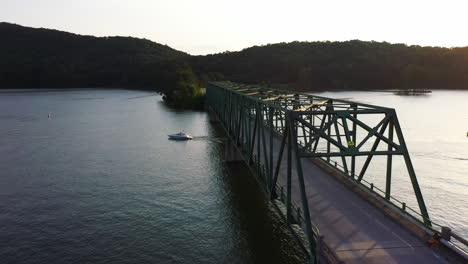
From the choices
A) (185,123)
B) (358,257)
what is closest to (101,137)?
(185,123)

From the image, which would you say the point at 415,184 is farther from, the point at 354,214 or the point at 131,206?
the point at 131,206

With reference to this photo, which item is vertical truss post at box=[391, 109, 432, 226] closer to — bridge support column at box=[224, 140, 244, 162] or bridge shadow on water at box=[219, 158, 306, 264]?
bridge shadow on water at box=[219, 158, 306, 264]

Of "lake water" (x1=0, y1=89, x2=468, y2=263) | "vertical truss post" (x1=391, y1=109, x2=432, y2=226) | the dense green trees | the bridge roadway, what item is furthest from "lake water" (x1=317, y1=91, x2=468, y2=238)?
the dense green trees

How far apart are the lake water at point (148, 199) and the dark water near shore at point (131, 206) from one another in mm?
122

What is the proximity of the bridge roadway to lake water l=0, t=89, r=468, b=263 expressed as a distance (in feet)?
28.4

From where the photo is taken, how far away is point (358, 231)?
21.5 m

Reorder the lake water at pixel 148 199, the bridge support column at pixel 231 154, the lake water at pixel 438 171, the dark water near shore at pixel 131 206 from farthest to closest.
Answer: the bridge support column at pixel 231 154, the lake water at pixel 438 171, the lake water at pixel 148 199, the dark water near shore at pixel 131 206

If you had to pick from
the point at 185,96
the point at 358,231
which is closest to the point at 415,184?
the point at 358,231

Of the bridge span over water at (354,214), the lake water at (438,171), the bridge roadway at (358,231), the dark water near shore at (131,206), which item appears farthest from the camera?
the lake water at (438,171)

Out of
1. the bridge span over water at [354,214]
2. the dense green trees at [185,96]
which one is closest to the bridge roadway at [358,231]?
the bridge span over water at [354,214]

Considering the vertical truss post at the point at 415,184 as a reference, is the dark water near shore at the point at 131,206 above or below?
below

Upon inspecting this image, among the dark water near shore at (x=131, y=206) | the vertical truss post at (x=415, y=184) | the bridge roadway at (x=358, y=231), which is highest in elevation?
the vertical truss post at (x=415, y=184)

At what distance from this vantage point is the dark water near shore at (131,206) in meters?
34.1

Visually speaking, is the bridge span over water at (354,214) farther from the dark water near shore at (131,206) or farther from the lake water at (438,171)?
the lake water at (438,171)
